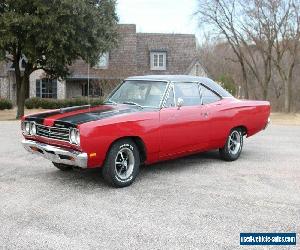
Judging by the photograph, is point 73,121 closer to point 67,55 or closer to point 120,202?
point 120,202

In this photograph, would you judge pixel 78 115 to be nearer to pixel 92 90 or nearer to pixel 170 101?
pixel 170 101

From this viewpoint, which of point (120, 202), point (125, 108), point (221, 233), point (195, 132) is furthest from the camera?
point (195, 132)

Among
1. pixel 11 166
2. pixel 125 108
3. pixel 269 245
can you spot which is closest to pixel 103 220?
pixel 269 245

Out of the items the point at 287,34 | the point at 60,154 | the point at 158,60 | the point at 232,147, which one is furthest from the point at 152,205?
the point at 158,60

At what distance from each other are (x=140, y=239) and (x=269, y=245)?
128 centimetres

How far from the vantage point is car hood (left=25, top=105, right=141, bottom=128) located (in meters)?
6.09

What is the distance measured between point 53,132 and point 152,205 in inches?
72.3

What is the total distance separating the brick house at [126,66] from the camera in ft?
116

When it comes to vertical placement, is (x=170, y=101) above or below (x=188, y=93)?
below

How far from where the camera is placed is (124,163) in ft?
21.2

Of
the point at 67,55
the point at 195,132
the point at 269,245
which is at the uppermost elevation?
the point at 67,55

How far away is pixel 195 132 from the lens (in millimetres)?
7488

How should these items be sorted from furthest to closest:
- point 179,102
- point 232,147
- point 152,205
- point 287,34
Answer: point 287,34 < point 232,147 < point 179,102 < point 152,205

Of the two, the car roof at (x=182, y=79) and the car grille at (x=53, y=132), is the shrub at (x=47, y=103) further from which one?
the car grille at (x=53, y=132)
